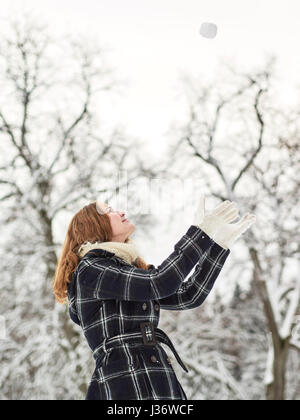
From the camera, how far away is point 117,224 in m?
2.26

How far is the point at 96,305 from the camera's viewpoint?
1.99m

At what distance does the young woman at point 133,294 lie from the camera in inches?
73.4

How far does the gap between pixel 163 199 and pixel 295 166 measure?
8.25ft

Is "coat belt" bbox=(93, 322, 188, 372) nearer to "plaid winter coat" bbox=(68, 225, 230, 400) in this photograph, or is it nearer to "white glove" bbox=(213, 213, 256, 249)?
"plaid winter coat" bbox=(68, 225, 230, 400)

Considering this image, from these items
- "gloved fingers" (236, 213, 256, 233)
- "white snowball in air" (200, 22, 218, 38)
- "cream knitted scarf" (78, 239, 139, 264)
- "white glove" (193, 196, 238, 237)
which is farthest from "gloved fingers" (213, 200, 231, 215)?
"white snowball in air" (200, 22, 218, 38)

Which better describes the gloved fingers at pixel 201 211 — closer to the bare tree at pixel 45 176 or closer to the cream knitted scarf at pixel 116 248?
the cream knitted scarf at pixel 116 248

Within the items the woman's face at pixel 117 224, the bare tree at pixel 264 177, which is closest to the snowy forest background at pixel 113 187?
the bare tree at pixel 264 177

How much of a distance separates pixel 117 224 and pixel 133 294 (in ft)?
1.54

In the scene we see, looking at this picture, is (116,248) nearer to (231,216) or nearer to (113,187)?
(231,216)

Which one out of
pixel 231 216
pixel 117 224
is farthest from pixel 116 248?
pixel 231 216

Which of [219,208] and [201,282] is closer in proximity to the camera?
[219,208]

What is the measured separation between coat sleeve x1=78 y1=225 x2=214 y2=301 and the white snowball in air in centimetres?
533

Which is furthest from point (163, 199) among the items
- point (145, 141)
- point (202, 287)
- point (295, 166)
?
point (202, 287)
